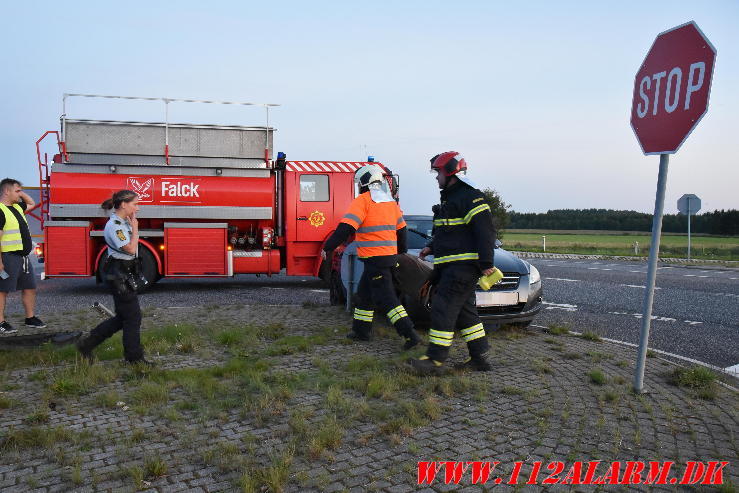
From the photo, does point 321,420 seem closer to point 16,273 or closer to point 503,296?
point 503,296

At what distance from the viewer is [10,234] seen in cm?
689

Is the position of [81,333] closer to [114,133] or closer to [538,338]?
[538,338]

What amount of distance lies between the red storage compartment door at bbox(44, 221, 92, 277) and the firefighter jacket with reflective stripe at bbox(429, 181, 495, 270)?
8.25 meters

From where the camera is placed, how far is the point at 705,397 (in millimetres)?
4492

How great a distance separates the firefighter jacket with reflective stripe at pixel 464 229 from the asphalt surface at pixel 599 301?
3.15 meters

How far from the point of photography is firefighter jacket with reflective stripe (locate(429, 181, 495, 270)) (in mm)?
4852

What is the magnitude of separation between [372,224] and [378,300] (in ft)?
2.72

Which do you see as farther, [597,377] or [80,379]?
[597,377]

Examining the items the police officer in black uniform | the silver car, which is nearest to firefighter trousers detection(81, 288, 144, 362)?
the police officer in black uniform

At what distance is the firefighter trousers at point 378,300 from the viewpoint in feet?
20.0

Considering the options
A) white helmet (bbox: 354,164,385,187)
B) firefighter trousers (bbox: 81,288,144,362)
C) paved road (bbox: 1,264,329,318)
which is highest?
white helmet (bbox: 354,164,385,187)

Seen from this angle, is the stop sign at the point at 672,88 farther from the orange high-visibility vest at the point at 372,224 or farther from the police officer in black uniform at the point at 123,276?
the police officer in black uniform at the point at 123,276

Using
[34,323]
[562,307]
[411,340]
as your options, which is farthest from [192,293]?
[562,307]

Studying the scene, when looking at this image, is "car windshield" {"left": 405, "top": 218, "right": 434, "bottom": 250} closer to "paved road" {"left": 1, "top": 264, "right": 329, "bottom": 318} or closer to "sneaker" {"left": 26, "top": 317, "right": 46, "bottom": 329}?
"paved road" {"left": 1, "top": 264, "right": 329, "bottom": 318}
